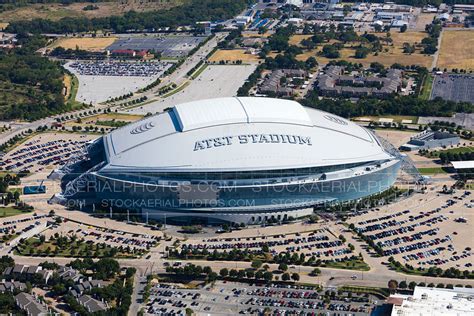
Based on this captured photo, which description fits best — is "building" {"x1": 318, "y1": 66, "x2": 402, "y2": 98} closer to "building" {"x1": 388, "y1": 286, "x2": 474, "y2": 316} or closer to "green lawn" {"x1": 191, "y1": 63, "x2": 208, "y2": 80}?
"green lawn" {"x1": 191, "y1": 63, "x2": 208, "y2": 80}

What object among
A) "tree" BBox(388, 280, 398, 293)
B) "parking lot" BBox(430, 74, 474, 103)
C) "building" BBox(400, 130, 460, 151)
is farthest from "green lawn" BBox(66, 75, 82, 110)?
"tree" BBox(388, 280, 398, 293)

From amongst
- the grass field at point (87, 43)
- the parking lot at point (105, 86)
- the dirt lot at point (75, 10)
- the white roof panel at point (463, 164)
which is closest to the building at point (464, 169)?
the white roof panel at point (463, 164)

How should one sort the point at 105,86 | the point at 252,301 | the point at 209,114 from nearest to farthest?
the point at 252,301
the point at 209,114
the point at 105,86

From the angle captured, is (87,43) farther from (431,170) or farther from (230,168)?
(230,168)

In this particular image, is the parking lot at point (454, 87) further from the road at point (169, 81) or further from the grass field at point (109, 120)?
the grass field at point (109, 120)

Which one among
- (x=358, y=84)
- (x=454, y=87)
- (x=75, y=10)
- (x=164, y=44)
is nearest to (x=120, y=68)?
(x=164, y=44)
